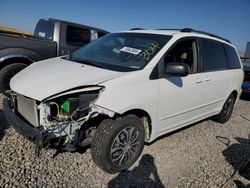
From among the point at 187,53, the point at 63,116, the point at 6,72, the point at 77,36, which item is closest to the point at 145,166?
the point at 63,116

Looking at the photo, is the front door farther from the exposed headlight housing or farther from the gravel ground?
the exposed headlight housing

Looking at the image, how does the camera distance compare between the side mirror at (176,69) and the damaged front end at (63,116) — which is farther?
the side mirror at (176,69)

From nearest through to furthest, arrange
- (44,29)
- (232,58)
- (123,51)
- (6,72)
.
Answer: (123,51), (6,72), (232,58), (44,29)

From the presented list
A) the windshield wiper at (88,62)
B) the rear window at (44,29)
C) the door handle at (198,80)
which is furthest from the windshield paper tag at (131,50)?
the rear window at (44,29)

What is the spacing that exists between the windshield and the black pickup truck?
174cm

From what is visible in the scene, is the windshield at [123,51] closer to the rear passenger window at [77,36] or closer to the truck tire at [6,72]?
the truck tire at [6,72]

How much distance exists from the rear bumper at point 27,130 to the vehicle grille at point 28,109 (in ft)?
0.24

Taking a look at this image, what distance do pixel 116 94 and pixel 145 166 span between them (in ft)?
4.03

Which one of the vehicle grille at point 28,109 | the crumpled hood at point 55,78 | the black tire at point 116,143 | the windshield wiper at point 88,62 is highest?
the windshield wiper at point 88,62

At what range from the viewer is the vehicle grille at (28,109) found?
9.14ft

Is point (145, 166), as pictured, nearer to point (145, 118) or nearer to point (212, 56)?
point (145, 118)

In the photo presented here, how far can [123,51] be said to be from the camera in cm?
357

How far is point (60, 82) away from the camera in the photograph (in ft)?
9.04

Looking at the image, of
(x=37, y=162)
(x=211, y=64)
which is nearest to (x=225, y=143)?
(x=211, y=64)
